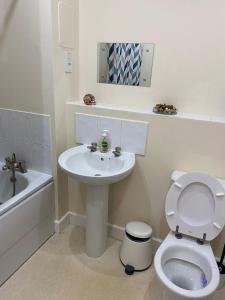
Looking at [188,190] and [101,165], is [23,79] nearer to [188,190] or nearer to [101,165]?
[101,165]

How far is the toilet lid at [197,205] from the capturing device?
1375 millimetres

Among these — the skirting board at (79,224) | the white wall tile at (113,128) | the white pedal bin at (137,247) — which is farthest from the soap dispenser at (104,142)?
the skirting board at (79,224)

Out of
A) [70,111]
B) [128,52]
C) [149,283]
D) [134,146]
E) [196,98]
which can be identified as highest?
[128,52]

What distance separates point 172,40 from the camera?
1.52 m

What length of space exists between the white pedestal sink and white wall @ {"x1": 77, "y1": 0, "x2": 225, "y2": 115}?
0.48 metres

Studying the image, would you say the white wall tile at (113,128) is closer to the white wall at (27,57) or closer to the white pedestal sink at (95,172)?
the white pedestal sink at (95,172)

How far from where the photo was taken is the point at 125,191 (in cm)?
186

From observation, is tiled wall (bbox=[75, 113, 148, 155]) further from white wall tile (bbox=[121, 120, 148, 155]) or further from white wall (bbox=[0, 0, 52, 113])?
white wall (bbox=[0, 0, 52, 113])

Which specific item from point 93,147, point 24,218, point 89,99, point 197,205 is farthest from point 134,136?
point 24,218

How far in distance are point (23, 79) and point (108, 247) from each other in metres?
1.53

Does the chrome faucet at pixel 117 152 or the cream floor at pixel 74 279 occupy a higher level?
the chrome faucet at pixel 117 152

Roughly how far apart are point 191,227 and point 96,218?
0.68m

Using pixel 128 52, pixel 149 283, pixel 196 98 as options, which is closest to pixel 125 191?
pixel 149 283

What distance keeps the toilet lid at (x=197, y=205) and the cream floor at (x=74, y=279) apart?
0.52m
